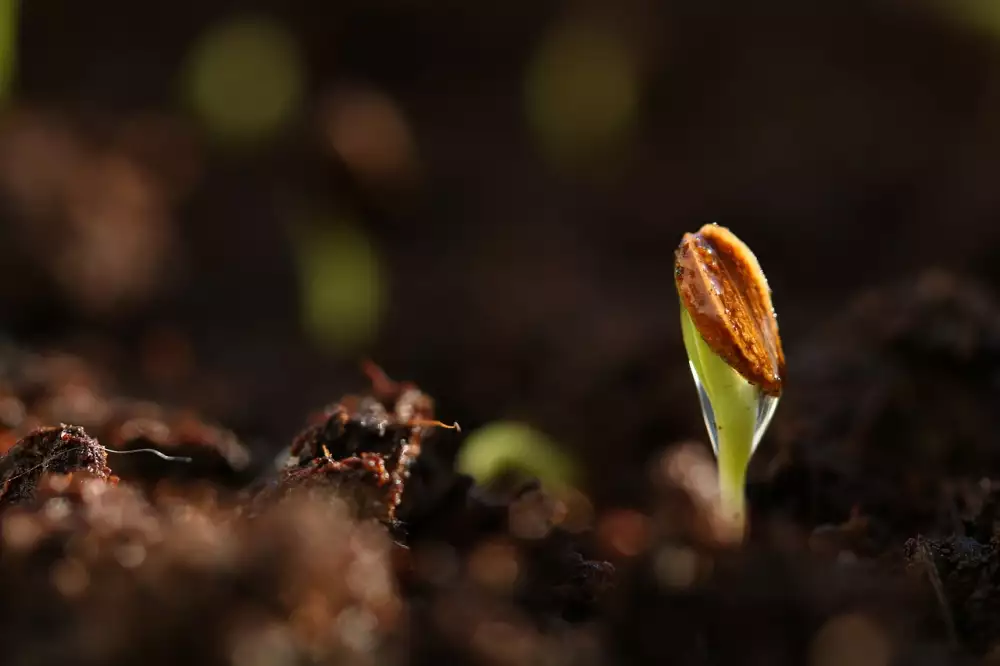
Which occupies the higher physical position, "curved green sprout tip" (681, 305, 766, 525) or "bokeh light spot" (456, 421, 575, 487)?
"curved green sprout tip" (681, 305, 766, 525)

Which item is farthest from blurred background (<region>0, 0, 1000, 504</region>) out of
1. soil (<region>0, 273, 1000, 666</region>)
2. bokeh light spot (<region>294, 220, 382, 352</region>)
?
soil (<region>0, 273, 1000, 666</region>)

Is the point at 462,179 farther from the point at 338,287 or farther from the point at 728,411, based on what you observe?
the point at 728,411

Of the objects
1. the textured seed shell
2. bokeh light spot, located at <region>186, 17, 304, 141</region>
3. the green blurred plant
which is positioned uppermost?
bokeh light spot, located at <region>186, 17, 304, 141</region>

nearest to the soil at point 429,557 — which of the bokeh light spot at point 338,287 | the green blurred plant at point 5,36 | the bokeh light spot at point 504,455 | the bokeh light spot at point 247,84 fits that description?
the bokeh light spot at point 504,455

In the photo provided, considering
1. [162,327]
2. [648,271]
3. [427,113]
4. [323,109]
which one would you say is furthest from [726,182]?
[162,327]

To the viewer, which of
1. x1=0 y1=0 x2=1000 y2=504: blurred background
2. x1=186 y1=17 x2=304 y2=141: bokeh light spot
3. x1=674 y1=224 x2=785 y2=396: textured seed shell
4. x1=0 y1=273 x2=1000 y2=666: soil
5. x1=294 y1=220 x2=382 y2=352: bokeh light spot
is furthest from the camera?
x1=186 y1=17 x2=304 y2=141: bokeh light spot

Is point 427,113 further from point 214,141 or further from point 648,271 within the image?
point 648,271

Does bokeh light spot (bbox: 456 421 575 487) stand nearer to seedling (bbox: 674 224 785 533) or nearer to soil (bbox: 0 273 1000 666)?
soil (bbox: 0 273 1000 666)
